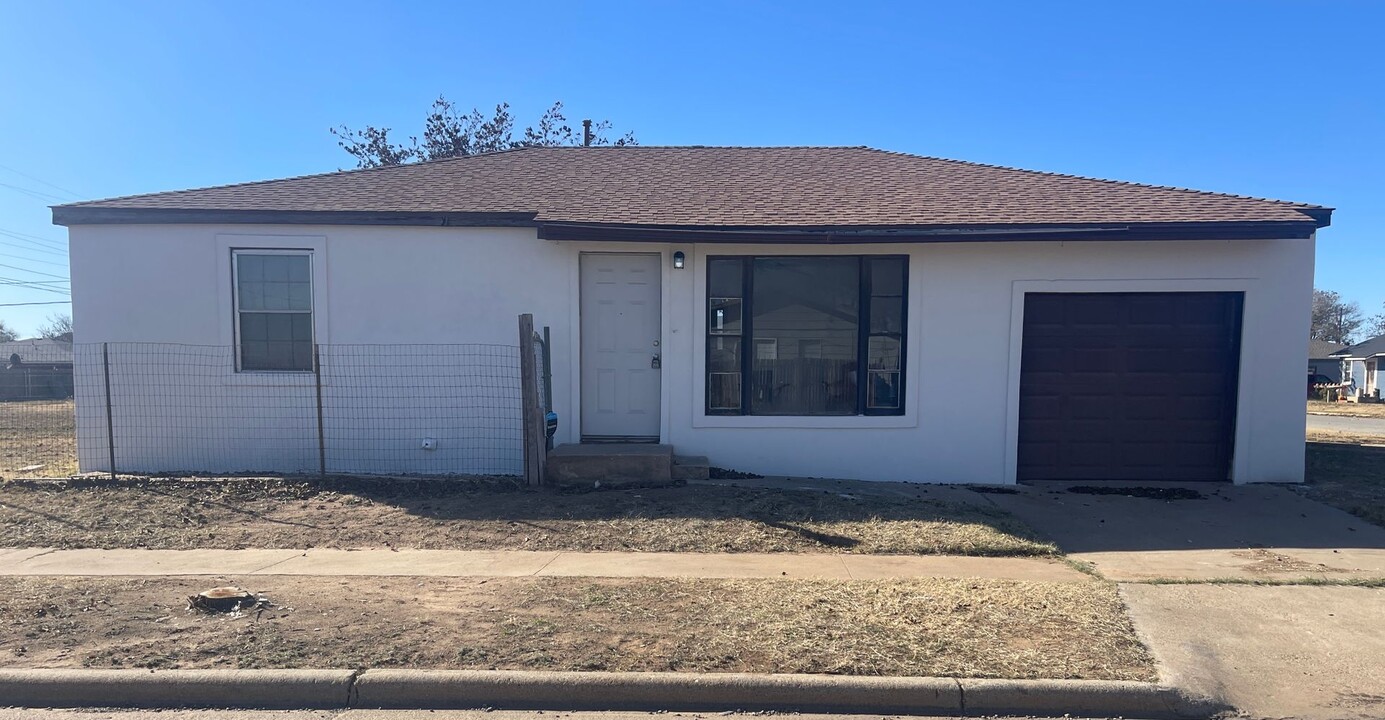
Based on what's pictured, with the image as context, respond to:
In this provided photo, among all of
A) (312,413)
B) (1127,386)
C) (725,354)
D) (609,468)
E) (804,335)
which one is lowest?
(609,468)

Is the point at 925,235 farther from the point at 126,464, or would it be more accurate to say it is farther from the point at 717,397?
the point at 126,464

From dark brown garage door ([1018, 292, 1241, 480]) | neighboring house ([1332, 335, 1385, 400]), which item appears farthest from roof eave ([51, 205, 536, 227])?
neighboring house ([1332, 335, 1385, 400])

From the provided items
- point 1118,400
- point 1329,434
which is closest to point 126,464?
point 1118,400

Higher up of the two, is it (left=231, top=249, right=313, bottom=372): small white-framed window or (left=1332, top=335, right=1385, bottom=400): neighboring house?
(left=231, top=249, right=313, bottom=372): small white-framed window

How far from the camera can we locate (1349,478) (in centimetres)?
909

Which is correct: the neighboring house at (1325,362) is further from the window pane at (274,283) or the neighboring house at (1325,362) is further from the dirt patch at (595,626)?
the window pane at (274,283)

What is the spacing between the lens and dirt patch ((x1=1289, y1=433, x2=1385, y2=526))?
25.4 feet

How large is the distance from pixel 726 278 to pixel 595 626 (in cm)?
523

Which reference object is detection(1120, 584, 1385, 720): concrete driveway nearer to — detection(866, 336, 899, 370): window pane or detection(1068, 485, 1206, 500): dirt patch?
detection(1068, 485, 1206, 500): dirt patch

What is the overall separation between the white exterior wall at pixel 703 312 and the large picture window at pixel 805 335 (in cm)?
19

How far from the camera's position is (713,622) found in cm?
453

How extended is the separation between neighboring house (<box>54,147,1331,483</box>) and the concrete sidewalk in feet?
9.13

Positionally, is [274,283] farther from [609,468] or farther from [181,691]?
[181,691]

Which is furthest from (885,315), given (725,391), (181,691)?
(181,691)
